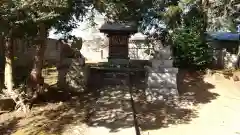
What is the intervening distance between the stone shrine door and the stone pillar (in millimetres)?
8231

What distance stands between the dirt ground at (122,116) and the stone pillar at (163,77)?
57 centimetres

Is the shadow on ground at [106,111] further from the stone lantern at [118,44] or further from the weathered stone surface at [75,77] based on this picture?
the stone lantern at [118,44]

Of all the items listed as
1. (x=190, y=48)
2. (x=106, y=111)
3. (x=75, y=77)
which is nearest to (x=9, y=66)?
(x=75, y=77)

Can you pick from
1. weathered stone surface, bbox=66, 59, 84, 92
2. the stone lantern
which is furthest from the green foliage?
weathered stone surface, bbox=66, 59, 84, 92

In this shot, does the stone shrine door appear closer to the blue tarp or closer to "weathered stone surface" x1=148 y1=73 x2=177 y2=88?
"weathered stone surface" x1=148 y1=73 x2=177 y2=88

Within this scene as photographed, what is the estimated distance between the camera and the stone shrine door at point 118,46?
77.2 ft

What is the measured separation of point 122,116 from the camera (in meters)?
11.8

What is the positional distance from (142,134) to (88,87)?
189 inches

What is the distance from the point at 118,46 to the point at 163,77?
340 inches

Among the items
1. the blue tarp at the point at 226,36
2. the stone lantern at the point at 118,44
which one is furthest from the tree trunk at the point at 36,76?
the blue tarp at the point at 226,36

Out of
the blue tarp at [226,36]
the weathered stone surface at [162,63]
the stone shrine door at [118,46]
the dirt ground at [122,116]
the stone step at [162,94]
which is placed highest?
the blue tarp at [226,36]

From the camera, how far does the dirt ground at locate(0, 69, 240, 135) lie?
424 inches

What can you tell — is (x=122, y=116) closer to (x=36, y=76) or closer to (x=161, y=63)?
(x=36, y=76)

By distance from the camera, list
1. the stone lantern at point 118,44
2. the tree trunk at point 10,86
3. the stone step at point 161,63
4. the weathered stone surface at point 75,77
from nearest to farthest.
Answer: the tree trunk at point 10,86 → the weathered stone surface at point 75,77 → the stone step at point 161,63 → the stone lantern at point 118,44
